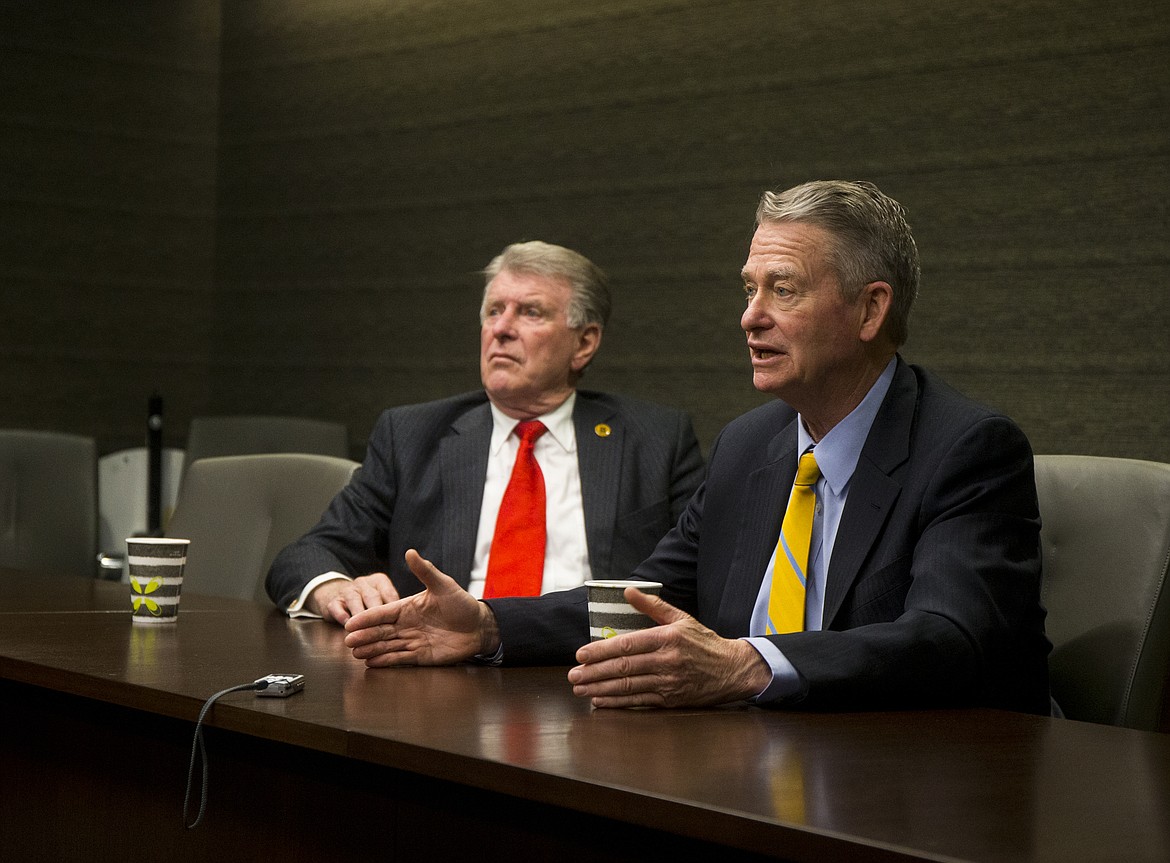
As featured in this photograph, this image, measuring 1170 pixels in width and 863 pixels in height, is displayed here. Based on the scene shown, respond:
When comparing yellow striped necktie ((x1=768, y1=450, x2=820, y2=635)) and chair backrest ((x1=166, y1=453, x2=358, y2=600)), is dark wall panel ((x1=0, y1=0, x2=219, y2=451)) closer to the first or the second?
chair backrest ((x1=166, y1=453, x2=358, y2=600))

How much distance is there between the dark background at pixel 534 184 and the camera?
3566mm

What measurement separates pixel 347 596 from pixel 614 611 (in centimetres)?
85

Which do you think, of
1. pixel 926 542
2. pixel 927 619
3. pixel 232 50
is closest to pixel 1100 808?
pixel 927 619

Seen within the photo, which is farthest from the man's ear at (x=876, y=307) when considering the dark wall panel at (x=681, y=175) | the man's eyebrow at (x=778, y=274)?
the dark wall panel at (x=681, y=175)

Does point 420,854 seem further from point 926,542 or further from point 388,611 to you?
point 926,542

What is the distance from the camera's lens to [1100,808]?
3.72 feet

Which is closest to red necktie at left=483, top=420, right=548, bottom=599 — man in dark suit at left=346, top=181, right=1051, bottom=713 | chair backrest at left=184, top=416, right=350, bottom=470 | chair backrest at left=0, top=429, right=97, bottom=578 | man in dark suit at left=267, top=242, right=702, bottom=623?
man in dark suit at left=267, top=242, right=702, bottom=623

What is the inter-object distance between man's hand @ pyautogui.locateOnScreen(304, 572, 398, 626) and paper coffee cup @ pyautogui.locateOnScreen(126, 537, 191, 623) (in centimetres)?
26

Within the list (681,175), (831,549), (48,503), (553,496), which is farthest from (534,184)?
(831,549)

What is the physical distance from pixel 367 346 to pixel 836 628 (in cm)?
358

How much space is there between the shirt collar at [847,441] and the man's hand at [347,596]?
0.76m

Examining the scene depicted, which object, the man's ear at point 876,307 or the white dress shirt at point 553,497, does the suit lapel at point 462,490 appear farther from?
the man's ear at point 876,307

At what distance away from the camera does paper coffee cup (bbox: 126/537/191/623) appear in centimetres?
221

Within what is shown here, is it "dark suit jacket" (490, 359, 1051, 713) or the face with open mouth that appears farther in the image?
the face with open mouth
